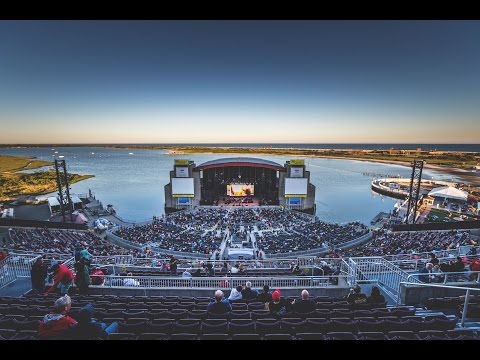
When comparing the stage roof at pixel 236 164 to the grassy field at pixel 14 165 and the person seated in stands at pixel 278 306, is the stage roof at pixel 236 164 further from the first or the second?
the grassy field at pixel 14 165

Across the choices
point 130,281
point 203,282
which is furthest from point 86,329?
point 203,282

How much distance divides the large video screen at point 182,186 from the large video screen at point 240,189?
5230 mm

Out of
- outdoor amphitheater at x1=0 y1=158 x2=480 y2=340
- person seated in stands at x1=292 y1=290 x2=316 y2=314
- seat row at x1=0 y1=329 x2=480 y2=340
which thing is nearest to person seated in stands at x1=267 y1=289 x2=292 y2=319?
outdoor amphitheater at x1=0 y1=158 x2=480 y2=340

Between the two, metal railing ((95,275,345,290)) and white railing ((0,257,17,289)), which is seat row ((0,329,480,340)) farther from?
white railing ((0,257,17,289))

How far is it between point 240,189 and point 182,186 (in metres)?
7.50

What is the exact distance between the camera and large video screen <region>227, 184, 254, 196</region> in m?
34.2

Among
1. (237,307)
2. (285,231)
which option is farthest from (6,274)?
(285,231)

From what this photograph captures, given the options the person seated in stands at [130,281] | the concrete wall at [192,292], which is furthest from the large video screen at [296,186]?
the person seated in stands at [130,281]

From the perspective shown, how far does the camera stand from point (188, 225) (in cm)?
2236

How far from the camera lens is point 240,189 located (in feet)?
113

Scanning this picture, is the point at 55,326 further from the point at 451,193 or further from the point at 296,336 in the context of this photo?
the point at 451,193

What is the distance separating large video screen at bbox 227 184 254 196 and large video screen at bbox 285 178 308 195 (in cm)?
496

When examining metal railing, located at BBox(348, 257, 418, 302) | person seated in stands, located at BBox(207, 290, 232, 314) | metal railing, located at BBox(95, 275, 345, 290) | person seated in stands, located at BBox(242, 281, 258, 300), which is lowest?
metal railing, located at BBox(95, 275, 345, 290)

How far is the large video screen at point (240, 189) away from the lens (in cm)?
3422
